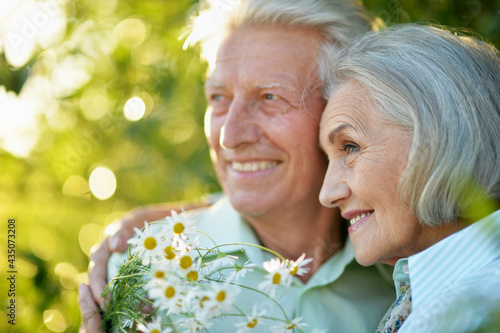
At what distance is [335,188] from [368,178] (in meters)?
0.18

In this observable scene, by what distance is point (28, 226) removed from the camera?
371cm

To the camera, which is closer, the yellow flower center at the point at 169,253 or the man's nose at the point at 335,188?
the yellow flower center at the point at 169,253

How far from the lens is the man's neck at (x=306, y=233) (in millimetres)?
2471

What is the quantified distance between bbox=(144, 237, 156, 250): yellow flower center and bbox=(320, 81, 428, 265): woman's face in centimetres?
75

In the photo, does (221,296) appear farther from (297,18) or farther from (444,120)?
(297,18)

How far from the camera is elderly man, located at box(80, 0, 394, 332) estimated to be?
2279 mm

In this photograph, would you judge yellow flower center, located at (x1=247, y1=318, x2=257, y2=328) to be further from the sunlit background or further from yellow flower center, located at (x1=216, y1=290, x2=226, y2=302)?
the sunlit background

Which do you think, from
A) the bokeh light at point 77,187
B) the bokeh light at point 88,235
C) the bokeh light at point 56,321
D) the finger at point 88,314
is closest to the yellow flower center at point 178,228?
the finger at point 88,314

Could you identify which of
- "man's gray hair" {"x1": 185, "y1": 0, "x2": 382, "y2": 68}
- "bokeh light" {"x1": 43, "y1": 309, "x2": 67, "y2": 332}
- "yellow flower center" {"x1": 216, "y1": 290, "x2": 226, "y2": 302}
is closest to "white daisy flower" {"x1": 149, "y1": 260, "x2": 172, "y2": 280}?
"yellow flower center" {"x1": 216, "y1": 290, "x2": 226, "y2": 302}

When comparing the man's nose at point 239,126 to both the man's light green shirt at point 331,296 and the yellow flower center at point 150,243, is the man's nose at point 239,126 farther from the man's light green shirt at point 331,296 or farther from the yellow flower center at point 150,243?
the yellow flower center at point 150,243

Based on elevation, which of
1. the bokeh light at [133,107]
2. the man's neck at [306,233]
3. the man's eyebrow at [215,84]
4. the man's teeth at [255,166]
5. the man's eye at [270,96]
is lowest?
the bokeh light at [133,107]

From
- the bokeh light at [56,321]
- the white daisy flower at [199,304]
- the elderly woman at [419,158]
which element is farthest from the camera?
the bokeh light at [56,321]

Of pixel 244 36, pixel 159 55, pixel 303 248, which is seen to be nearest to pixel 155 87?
pixel 159 55

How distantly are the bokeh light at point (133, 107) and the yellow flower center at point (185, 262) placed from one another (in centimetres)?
229
